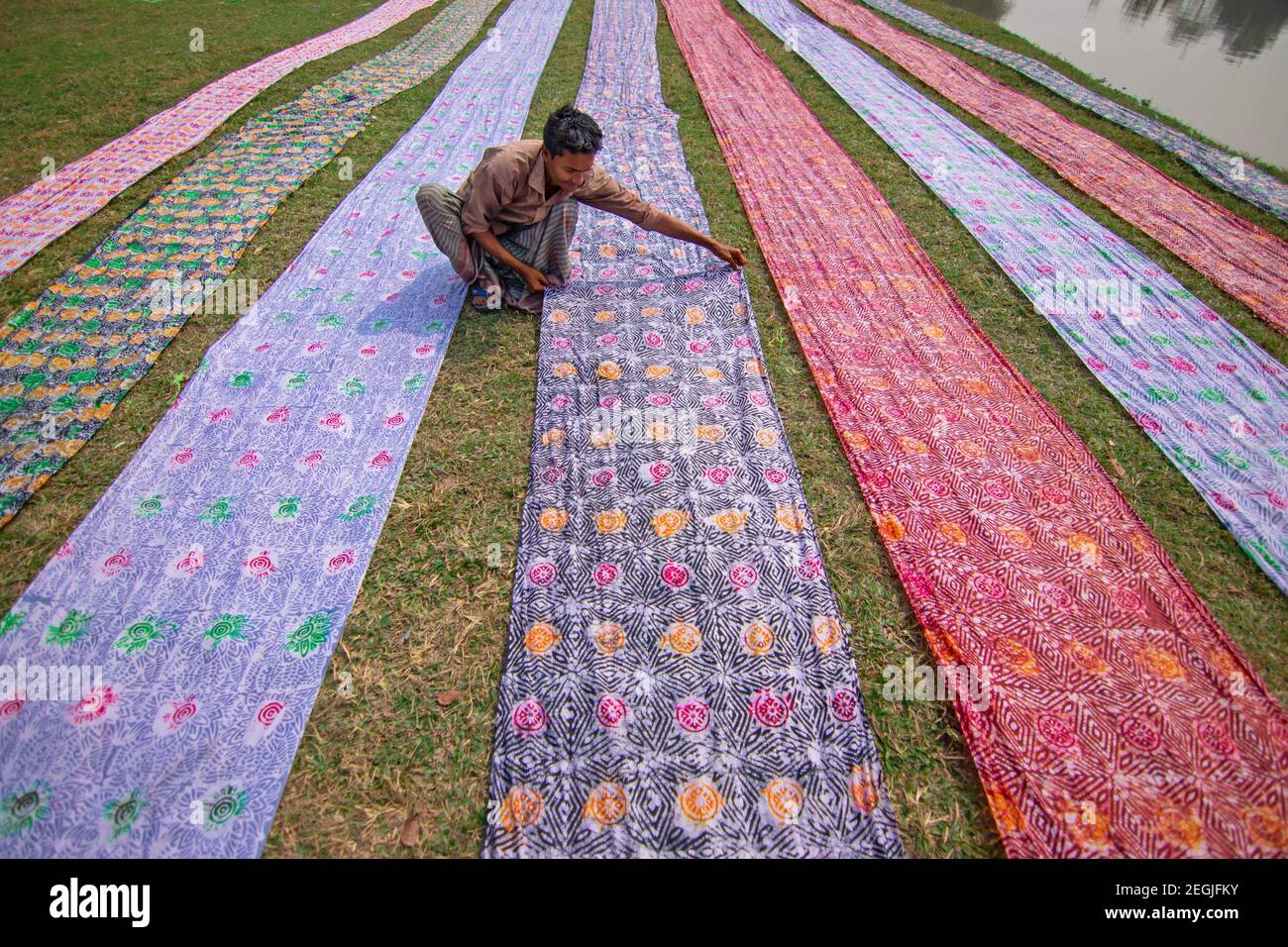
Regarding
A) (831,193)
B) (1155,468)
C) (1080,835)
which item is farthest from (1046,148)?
(1080,835)

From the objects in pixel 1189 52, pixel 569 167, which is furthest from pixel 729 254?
pixel 1189 52

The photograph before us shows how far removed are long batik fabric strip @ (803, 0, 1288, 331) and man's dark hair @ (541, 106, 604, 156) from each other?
3.74m

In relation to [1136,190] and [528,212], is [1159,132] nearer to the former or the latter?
[1136,190]

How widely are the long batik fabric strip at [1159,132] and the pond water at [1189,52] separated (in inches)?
34.8

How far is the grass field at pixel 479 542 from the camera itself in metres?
1.71

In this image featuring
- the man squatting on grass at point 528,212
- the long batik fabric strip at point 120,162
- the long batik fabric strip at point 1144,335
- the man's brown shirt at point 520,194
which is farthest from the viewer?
the long batik fabric strip at point 120,162

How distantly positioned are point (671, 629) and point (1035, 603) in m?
1.24

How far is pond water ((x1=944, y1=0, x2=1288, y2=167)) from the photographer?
640 cm

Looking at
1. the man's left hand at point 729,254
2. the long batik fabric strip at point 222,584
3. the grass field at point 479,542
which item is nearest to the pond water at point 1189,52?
the grass field at point 479,542

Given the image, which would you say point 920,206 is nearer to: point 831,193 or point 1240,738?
point 831,193

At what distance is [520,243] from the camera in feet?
10.9

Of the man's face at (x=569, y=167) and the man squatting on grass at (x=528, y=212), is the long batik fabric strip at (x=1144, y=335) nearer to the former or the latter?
the man squatting on grass at (x=528, y=212)
